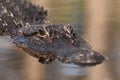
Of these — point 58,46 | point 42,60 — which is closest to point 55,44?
point 58,46

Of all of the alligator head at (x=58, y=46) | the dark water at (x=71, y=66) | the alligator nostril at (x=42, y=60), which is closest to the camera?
the alligator head at (x=58, y=46)

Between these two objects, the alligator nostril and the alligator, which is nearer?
the alligator

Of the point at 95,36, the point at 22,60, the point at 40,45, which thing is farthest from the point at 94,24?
the point at 40,45

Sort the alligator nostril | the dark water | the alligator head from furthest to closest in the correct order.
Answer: the dark water → the alligator nostril → the alligator head

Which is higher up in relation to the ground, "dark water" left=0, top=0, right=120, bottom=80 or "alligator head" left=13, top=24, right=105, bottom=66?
"alligator head" left=13, top=24, right=105, bottom=66

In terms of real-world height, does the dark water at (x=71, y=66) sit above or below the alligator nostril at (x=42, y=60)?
below

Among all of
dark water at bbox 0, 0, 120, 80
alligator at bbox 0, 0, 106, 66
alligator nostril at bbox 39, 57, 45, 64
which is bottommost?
dark water at bbox 0, 0, 120, 80

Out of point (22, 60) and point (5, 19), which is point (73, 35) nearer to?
point (22, 60)

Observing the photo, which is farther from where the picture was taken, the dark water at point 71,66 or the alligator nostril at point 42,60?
the dark water at point 71,66

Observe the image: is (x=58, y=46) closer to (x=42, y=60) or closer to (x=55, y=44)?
(x=55, y=44)
